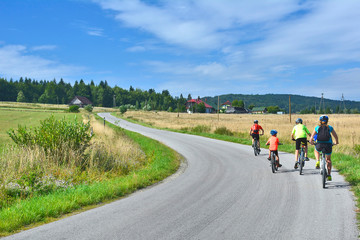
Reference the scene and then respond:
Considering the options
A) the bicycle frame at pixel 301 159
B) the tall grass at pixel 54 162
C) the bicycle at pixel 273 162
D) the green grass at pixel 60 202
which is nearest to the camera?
the green grass at pixel 60 202

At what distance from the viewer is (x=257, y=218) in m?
5.25

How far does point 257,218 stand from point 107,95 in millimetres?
150601

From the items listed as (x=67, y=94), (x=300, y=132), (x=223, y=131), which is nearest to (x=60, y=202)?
(x=300, y=132)

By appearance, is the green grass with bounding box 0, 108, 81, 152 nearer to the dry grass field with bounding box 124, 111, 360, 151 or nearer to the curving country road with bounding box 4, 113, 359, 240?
the dry grass field with bounding box 124, 111, 360, 151

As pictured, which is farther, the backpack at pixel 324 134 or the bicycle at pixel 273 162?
the bicycle at pixel 273 162

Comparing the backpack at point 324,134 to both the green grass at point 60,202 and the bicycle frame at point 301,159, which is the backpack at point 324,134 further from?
the green grass at point 60,202

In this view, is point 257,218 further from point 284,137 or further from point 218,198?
point 284,137

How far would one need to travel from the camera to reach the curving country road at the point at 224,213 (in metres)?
4.58

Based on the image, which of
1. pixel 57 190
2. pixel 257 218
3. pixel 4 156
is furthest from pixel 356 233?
pixel 4 156

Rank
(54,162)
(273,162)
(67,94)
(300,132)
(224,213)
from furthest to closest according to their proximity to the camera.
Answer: (67,94) → (54,162) → (300,132) → (273,162) → (224,213)

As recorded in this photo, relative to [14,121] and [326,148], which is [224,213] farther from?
[14,121]

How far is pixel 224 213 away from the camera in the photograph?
5.57 metres

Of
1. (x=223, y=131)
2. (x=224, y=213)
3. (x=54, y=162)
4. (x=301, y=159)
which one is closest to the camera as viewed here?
(x=224, y=213)

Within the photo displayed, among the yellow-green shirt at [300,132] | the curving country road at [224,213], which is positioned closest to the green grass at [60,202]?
the curving country road at [224,213]
